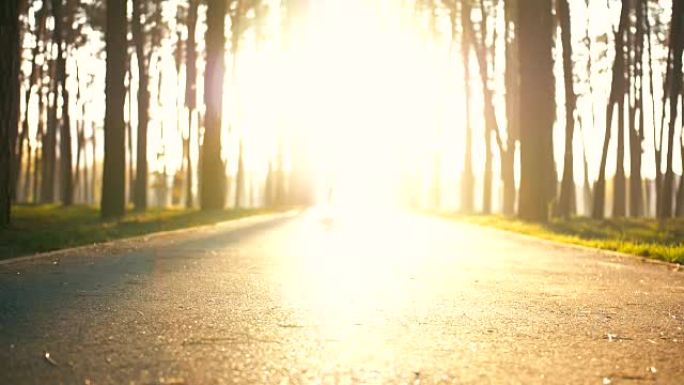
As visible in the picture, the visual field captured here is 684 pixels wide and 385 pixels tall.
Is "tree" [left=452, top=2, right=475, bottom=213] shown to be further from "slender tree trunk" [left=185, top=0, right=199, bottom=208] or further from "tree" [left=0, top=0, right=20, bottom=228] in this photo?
"tree" [left=0, top=0, right=20, bottom=228]

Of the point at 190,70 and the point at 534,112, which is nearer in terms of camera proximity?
the point at 534,112

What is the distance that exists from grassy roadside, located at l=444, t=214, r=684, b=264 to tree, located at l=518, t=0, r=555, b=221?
84 cm

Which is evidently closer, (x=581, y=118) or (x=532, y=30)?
(x=532, y=30)

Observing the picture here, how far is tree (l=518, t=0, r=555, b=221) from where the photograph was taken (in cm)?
2238

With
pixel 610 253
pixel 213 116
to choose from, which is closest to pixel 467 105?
pixel 213 116

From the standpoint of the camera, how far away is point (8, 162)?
15438mm

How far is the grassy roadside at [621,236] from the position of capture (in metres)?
11.3

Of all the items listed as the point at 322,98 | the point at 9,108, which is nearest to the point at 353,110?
the point at 322,98

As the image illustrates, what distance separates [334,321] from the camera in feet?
17.5

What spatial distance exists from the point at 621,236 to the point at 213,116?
52.6 ft

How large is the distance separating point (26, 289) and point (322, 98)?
42.6m

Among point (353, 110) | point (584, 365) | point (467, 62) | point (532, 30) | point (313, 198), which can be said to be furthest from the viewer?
point (353, 110)

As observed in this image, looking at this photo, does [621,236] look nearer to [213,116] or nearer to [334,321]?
[334,321]

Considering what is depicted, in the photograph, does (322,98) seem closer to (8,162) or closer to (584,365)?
(8,162)
